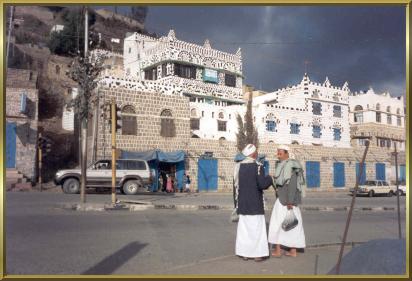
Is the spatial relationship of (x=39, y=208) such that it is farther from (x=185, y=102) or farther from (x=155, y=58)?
(x=155, y=58)

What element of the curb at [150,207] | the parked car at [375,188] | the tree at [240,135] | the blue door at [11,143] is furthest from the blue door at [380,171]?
the blue door at [11,143]

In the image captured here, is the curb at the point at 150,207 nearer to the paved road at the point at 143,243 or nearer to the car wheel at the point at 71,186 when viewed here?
the paved road at the point at 143,243

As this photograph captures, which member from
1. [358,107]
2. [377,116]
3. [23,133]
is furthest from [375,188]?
[23,133]

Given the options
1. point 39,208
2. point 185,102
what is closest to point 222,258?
point 39,208

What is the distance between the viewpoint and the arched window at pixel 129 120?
88.1ft

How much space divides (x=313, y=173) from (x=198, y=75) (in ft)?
41.4

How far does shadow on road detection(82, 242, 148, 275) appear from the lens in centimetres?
551

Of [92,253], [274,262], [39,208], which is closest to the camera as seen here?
[274,262]

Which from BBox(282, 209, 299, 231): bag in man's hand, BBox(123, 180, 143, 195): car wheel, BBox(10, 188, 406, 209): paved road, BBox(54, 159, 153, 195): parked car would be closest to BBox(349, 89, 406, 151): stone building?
BBox(10, 188, 406, 209): paved road

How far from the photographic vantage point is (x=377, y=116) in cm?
4509

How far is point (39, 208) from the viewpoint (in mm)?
12992

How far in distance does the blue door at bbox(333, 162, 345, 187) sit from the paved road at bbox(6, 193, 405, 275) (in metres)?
24.1

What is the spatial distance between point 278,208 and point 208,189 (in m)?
22.7

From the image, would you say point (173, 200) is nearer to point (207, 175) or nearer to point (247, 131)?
point (207, 175)
